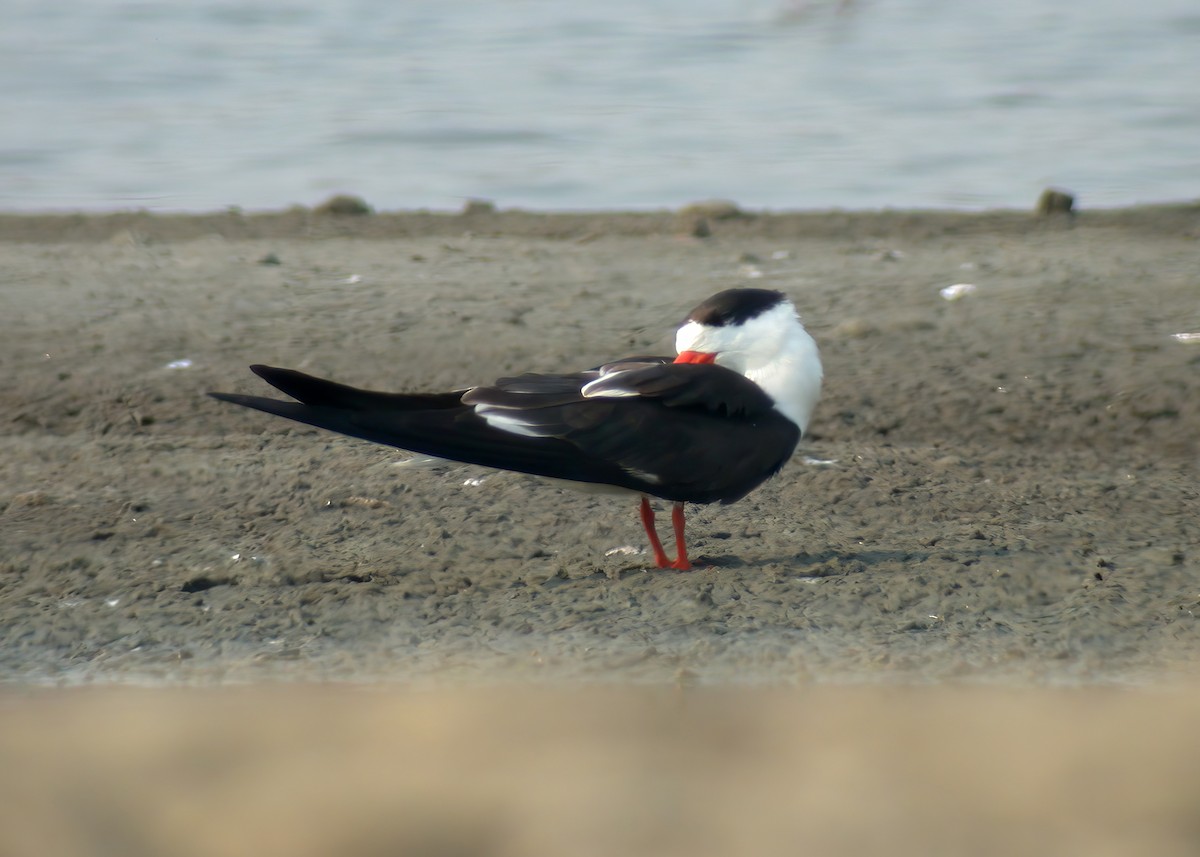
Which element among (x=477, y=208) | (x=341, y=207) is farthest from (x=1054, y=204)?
(x=341, y=207)

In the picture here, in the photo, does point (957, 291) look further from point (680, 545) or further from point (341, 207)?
point (341, 207)

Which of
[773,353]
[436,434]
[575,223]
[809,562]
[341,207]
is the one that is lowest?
[809,562]

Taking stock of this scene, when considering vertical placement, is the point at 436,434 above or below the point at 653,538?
above

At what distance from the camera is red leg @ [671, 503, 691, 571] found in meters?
3.15

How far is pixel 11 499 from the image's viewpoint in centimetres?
359

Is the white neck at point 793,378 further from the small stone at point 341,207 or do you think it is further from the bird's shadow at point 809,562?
the small stone at point 341,207

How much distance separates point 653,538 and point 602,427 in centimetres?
28

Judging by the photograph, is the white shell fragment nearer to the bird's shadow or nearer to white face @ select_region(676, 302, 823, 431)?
white face @ select_region(676, 302, 823, 431)

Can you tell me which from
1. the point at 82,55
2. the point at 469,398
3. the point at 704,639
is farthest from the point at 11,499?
the point at 82,55

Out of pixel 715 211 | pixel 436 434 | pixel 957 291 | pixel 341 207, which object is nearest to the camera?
pixel 436 434

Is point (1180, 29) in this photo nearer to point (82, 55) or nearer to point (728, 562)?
point (82, 55)

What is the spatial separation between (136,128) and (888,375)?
736cm

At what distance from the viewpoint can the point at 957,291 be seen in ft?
17.3

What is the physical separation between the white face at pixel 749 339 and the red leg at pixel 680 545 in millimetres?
370
